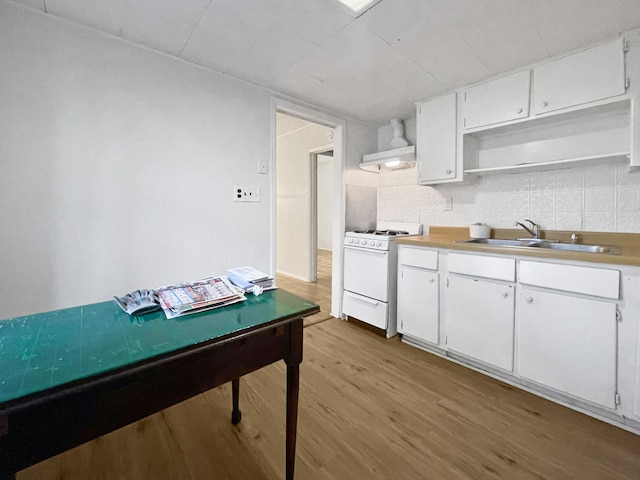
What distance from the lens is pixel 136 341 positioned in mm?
787

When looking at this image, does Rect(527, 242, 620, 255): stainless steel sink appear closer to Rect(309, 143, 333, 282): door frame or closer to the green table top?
the green table top

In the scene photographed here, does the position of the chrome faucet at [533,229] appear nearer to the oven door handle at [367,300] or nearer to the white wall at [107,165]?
the oven door handle at [367,300]

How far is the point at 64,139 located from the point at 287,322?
1.64 metres

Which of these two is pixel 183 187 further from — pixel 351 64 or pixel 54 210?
pixel 351 64

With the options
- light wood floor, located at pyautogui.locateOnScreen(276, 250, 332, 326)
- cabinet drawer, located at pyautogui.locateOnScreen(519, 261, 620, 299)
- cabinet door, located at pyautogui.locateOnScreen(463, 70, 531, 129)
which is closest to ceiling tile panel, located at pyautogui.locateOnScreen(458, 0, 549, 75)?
cabinet door, located at pyautogui.locateOnScreen(463, 70, 531, 129)

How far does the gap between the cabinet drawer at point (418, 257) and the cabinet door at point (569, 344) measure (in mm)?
608

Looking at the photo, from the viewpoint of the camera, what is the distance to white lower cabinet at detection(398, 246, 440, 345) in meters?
2.19

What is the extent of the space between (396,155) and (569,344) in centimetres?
197

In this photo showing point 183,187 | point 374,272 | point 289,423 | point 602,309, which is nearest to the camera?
point 289,423

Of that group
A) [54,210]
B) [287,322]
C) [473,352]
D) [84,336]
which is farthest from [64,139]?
[473,352]

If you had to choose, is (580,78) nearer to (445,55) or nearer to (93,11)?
(445,55)

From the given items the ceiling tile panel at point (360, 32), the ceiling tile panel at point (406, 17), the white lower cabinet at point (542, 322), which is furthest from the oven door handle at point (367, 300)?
the ceiling tile panel at point (406, 17)

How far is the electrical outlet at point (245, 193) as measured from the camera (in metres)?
2.16

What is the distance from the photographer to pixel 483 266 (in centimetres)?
190
